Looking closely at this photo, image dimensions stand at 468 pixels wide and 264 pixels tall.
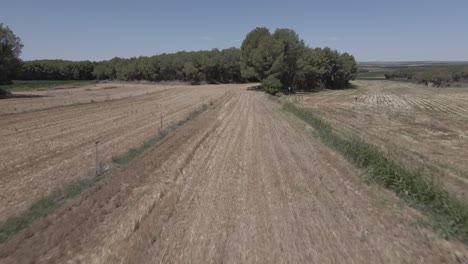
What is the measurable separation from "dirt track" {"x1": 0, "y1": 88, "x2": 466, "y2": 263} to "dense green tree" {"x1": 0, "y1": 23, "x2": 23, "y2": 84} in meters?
46.9

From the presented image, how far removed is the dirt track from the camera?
Result: 7086 millimetres

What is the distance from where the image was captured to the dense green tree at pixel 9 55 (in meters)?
51.4

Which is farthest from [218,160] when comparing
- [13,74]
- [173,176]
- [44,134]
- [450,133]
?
[13,74]

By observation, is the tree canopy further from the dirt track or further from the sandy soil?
the dirt track

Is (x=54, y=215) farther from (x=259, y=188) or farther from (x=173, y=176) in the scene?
(x=259, y=188)

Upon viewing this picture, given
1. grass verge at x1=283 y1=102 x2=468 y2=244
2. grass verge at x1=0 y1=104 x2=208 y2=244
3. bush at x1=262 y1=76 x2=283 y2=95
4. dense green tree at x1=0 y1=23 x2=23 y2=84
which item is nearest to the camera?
grass verge at x1=0 y1=104 x2=208 y2=244

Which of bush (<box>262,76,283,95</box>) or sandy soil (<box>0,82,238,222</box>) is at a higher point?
sandy soil (<box>0,82,238,222</box>)

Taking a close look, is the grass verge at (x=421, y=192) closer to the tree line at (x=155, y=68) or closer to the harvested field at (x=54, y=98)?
the harvested field at (x=54, y=98)

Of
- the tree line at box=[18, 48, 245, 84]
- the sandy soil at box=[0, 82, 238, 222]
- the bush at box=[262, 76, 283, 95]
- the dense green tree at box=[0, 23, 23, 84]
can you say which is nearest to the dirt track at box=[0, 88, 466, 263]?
the sandy soil at box=[0, 82, 238, 222]

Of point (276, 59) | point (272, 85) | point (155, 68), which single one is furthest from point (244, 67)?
point (155, 68)

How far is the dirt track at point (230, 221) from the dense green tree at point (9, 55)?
4687 cm

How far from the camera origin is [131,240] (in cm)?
762

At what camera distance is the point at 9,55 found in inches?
2061

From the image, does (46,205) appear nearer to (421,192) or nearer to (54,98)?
(421,192)
